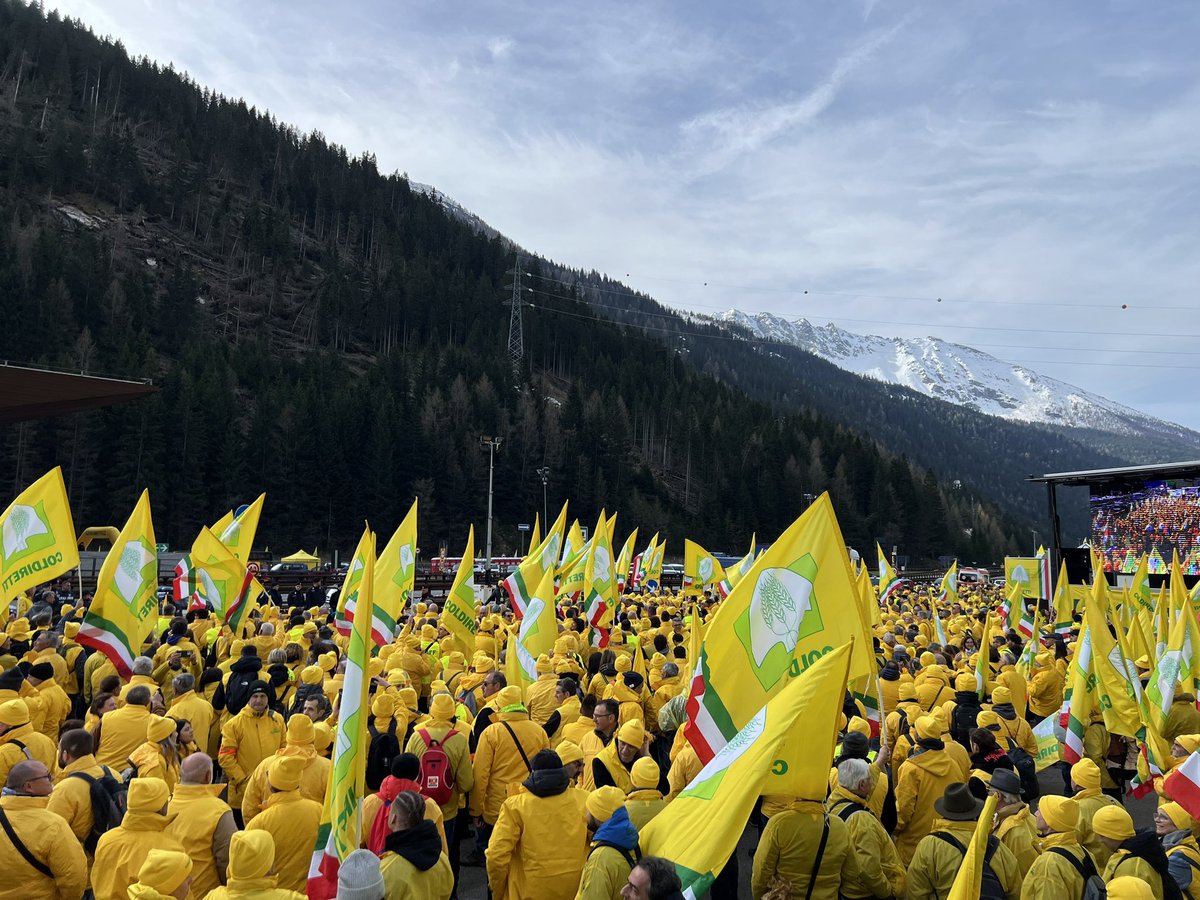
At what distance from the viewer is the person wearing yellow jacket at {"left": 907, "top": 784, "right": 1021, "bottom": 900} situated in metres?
4.19

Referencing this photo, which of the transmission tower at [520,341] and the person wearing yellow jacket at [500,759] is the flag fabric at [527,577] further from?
the transmission tower at [520,341]

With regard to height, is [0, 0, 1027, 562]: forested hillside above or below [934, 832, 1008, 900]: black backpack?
above

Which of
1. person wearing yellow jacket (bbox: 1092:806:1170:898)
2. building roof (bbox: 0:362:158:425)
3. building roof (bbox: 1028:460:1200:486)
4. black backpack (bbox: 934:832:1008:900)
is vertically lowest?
black backpack (bbox: 934:832:1008:900)

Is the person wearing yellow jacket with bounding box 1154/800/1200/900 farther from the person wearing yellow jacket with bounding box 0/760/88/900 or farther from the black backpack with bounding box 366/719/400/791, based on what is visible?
the person wearing yellow jacket with bounding box 0/760/88/900

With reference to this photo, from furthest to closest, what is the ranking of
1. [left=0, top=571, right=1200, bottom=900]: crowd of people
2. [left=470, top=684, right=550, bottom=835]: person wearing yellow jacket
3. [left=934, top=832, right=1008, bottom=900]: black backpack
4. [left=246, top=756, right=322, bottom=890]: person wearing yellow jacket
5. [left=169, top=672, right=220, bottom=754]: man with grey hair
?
1. [left=169, top=672, right=220, bottom=754]: man with grey hair
2. [left=470, top=684, right=550, bottom=835]: person wearing yellow jacket
3. [left=246, top=756, right=322, bottom=890]: person wearing yellow jacket
4. [left=934, top=832, right=1008, bottom=900]: black backpack
5. [left=0, top=571, right=1200, bottom=900]: crowd of people

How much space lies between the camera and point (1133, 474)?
3123 cm

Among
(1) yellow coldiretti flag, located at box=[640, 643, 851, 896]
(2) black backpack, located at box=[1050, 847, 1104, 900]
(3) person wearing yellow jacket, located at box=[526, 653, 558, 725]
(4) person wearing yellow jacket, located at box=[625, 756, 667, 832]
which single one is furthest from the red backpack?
(2) black backpack, located at box=[1050, 847, 1104, 900]

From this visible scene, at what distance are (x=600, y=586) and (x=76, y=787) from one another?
943 cm

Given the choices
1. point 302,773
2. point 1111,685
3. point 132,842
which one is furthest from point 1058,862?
point 132,842

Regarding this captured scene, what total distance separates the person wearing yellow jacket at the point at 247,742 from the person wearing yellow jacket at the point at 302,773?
1.13m

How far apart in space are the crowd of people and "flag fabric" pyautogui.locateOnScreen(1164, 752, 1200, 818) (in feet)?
0.20

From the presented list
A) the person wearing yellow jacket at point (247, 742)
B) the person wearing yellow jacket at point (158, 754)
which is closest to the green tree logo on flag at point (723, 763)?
the person wearing yellow jacket at point (158, 754)

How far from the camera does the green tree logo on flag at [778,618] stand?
5066 mm

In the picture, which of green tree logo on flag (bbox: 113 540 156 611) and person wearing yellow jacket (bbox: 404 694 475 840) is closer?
person wearing yellow jacket (bbox: 404 694 475 840)
